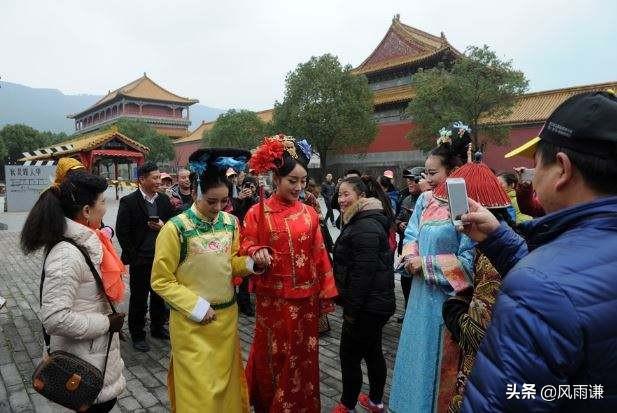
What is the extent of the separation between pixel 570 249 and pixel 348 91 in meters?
24.7

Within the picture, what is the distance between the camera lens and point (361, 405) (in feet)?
10.5

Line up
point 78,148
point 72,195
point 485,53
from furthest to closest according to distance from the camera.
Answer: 1. point 78,148
2. point 485,53
3. point 72,195

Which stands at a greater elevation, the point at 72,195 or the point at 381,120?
the point at 381,120

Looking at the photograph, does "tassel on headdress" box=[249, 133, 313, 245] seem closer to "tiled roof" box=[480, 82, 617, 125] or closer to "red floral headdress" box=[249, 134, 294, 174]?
"red floral headdress" box=[249, 134, 294, 174]

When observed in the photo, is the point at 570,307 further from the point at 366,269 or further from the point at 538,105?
the point at 538,105

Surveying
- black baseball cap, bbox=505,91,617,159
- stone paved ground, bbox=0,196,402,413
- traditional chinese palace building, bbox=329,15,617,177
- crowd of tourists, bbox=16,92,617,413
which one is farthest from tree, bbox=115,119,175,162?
black baseball cap, bbox=505,91,617,159

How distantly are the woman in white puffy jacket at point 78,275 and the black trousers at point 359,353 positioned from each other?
146 centimetres

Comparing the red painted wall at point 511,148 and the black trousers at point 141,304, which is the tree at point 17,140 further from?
the black trousers at point 141,304

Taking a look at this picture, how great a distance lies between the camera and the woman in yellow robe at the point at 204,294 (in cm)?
237

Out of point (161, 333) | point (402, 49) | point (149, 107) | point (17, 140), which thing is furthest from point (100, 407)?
point (149, 107)

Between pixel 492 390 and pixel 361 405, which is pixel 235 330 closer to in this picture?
pixel 361 405

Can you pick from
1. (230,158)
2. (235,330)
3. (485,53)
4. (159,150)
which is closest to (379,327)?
(235,330)

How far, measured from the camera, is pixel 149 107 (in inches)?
2199

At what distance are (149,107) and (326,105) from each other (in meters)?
39.3
